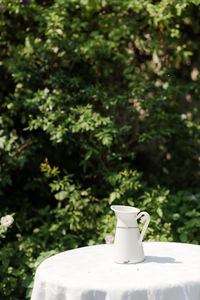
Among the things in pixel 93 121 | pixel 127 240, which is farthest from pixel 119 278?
pixel 93 121

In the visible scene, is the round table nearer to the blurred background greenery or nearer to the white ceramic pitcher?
the white ceramic pitcher

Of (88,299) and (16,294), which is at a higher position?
(88,299)

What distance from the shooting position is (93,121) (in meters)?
3.16

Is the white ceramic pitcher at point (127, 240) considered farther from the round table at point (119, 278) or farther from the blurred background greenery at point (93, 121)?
the blurred background greenery at point (93, 121)

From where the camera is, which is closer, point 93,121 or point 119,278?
point 119,278

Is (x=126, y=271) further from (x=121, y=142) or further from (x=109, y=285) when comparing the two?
(x=121, y=142)

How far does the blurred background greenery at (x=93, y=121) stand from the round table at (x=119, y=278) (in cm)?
107

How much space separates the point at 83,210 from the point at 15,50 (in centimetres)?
151

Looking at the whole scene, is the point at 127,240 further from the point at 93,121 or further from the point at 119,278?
the point at 93,121

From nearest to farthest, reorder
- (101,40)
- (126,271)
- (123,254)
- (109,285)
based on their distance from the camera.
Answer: (109,285)
(126,271)
(123,254)
(101,40)

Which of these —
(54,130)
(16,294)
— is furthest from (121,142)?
(16,294)

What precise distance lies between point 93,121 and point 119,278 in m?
1.75

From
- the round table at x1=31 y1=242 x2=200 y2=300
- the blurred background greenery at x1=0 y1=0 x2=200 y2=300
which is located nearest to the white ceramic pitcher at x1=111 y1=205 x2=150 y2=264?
the round table at x1=31 y1=242 x2=200 y2=300

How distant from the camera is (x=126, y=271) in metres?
1.63
